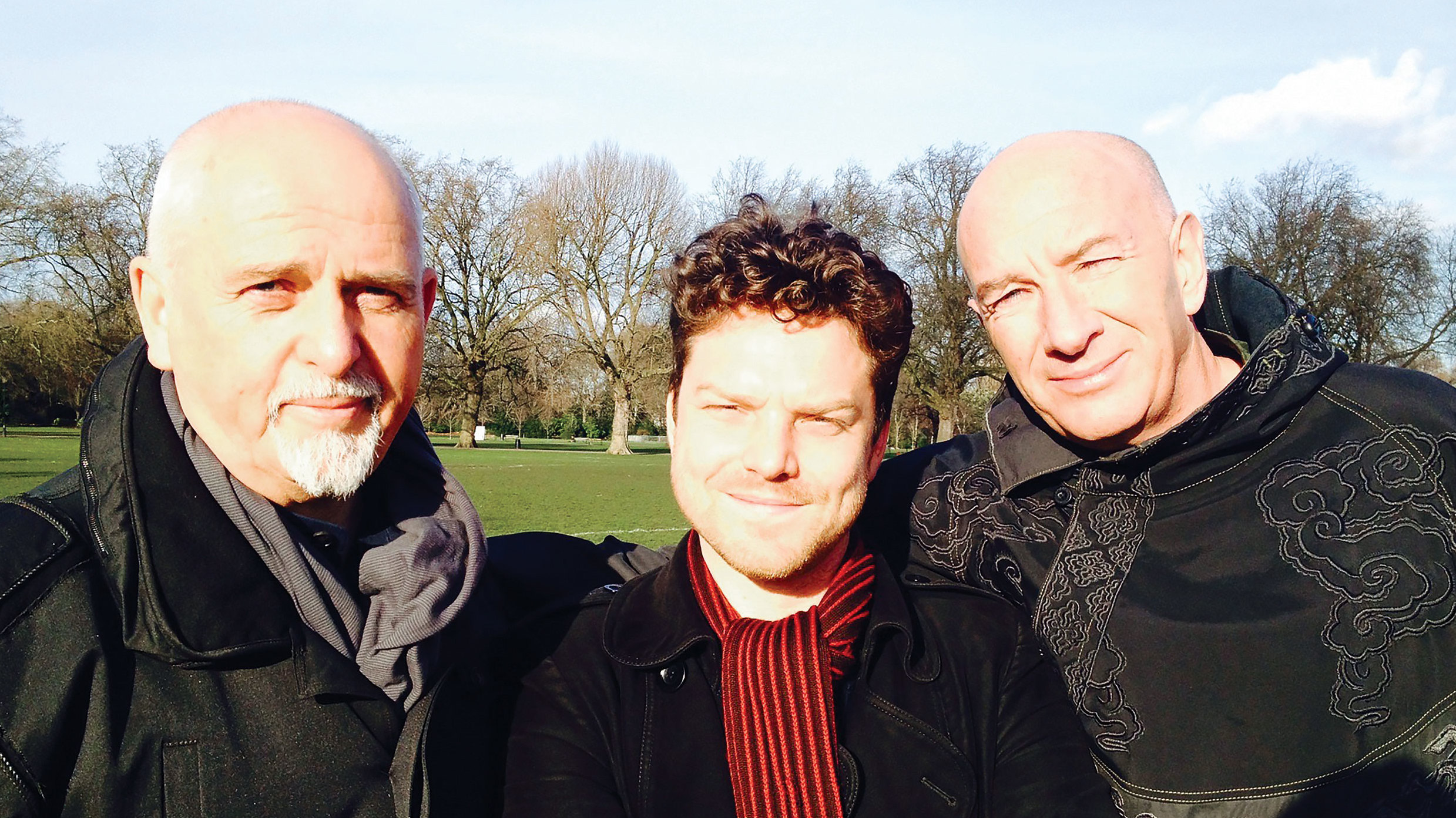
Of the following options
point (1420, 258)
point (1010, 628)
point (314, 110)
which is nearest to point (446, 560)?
point (314, 110)

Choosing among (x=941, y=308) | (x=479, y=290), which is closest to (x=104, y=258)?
(x=479, y=290)

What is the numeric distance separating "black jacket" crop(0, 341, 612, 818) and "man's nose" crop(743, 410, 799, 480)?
3.30 ft

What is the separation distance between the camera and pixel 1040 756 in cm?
236

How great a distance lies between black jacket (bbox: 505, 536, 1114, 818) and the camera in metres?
2.27

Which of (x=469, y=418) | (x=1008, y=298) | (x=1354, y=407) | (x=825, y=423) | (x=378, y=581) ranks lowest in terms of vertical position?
(x=469, y=418)

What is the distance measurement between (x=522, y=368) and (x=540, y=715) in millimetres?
44300

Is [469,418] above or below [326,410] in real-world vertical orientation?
below

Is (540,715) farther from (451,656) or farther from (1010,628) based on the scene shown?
(1010,628)

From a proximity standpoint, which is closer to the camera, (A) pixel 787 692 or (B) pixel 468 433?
(A) pixel 787 692

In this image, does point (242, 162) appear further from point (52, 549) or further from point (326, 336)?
point (52, 549)

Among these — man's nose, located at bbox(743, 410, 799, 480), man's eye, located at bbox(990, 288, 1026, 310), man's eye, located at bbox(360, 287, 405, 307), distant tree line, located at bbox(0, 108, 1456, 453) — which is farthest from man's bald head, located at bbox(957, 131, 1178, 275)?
distant tree line, located at bbox(0, 108, 1456, 453)

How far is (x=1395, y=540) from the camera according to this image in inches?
102

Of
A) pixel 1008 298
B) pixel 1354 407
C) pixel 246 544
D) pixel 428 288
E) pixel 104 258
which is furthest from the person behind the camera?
pixel 104 258

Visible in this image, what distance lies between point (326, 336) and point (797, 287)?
1.17 m
